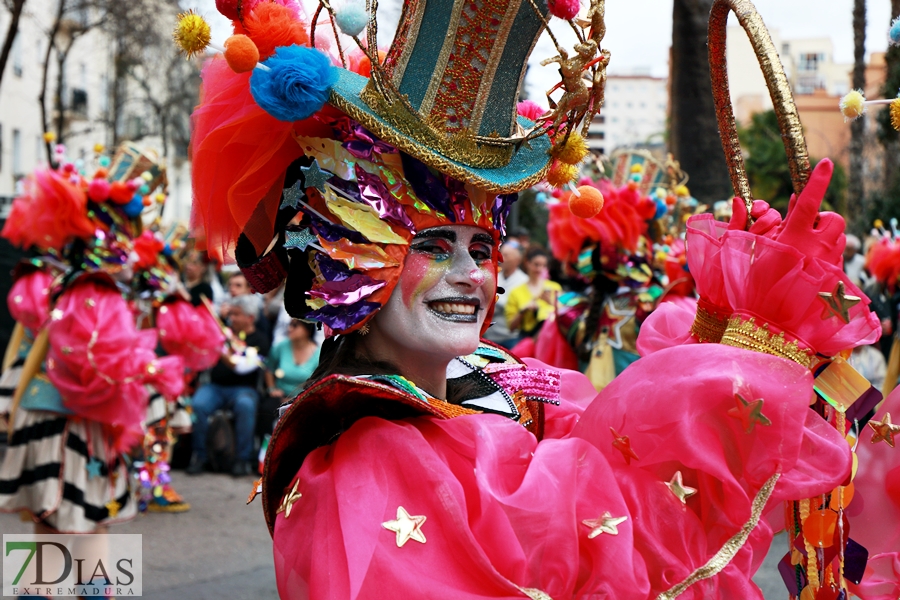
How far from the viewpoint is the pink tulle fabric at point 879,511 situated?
7.92 ft

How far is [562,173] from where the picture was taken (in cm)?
255

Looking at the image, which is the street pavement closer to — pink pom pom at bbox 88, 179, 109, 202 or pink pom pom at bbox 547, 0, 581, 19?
pink pom pom at bbox 88, 179, 109, 202

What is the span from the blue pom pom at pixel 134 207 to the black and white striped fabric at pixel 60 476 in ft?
4.40

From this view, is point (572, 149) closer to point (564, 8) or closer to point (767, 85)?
point (564, 8)

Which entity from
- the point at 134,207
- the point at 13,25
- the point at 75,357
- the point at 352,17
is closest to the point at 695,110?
Answer: the point at 134,207

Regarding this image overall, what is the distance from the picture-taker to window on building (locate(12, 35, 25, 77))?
84.6ft

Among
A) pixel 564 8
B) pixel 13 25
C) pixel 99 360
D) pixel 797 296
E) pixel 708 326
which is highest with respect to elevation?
pixel 13 25

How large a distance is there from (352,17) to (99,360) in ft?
12.6

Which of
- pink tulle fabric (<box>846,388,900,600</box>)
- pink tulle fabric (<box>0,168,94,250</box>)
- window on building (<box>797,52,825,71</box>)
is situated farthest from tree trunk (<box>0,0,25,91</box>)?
window on building (<box>797,52,825,71</box>)

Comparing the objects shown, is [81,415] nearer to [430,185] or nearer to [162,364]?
[162,364]

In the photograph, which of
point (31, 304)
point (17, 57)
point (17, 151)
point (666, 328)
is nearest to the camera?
point (666, 328)

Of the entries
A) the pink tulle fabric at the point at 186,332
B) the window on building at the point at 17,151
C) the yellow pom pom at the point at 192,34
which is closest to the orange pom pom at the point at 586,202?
the yellow pom pom at the point at 192,34

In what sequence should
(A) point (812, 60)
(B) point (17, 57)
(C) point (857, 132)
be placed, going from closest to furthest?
(C) point (857, 132) < (B) point (17, 57) < (A) point (812, 60)

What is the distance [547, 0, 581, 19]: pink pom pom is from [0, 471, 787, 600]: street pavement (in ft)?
15.4
